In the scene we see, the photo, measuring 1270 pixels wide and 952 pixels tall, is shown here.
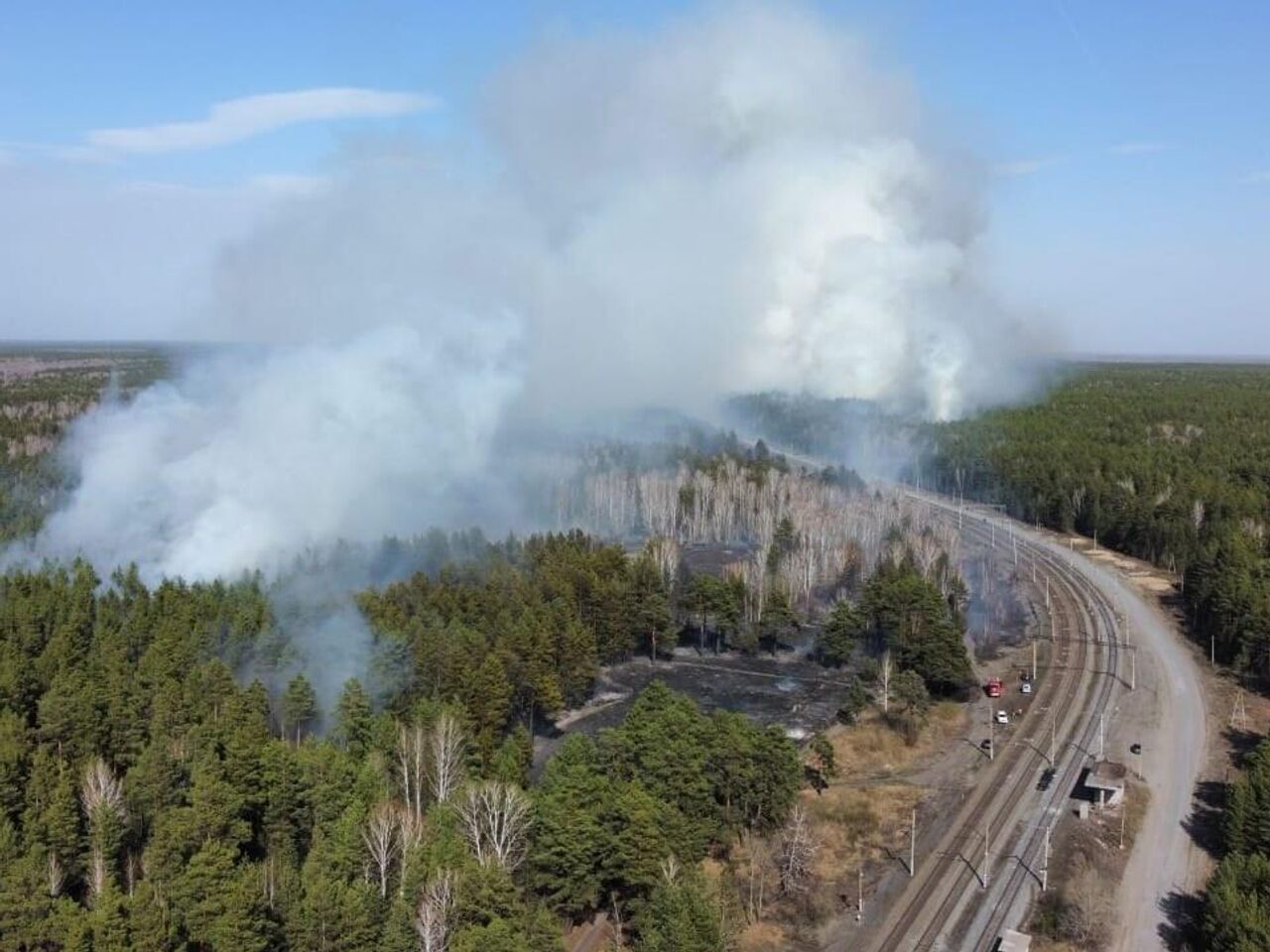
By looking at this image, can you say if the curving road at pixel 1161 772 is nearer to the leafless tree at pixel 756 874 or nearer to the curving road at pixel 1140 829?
the curving road at pixel 1140 829

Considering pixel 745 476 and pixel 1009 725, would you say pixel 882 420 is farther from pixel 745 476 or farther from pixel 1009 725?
pixel 1009 725

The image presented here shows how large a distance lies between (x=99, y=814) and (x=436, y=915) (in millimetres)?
12158

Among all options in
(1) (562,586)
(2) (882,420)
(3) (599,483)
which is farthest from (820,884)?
(2) (882,420)

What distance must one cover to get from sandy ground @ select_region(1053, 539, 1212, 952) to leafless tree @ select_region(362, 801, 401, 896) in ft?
77.1

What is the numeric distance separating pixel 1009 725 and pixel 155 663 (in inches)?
1605

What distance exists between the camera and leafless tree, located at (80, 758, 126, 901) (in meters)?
32.0

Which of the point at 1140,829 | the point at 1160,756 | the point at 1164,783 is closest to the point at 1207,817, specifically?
the point at 1164,783

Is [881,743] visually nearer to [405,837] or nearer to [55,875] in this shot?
[405,837]

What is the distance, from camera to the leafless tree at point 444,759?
37906 millimetres

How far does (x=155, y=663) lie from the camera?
45125 millimetres

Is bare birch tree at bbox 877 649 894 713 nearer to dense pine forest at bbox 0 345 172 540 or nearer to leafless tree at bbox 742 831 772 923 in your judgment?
leafless tree at bbox 742 831 772 923

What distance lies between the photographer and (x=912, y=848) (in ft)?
130

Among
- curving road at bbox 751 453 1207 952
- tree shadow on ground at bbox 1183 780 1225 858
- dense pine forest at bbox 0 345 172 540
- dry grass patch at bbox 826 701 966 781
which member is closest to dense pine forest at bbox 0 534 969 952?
dry grass patch at bbox 826 701 966 781

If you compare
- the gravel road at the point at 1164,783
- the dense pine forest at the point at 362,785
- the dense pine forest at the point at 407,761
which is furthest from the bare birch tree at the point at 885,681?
the gravel road at the point at 1164,783
